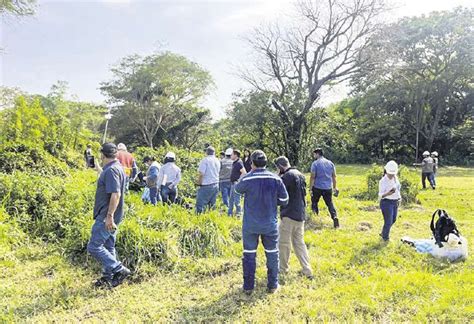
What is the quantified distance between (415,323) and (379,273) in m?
1.25

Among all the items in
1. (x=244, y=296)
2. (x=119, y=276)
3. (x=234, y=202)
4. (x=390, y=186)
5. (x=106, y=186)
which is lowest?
(x=244, y=296)

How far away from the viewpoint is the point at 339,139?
17047 millimetres

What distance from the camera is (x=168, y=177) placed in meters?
7.95

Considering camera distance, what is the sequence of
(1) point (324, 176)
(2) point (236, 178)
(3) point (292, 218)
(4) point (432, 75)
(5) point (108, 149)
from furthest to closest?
(4) point (432, 75) → (2) point (236, 178) → (1) point (324, 176) → (3) point (292, 218) → (5) point (108, 149)

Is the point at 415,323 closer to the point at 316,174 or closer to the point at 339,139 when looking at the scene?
the point at 316,174

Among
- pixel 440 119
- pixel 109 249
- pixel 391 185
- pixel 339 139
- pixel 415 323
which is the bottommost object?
pixel 415 323

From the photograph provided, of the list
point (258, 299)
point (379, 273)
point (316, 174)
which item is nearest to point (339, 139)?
point (316, 174)

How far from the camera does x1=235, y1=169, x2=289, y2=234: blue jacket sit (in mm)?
4195

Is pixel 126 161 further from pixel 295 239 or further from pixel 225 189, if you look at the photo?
pixel 295 239

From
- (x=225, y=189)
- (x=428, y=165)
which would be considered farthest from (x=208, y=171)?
(x=428, y=165)

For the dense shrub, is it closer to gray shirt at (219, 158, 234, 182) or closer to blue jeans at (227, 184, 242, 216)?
gray shirt at (219, 158, 234, 182)

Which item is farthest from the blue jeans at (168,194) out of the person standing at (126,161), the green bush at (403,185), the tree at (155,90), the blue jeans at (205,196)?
the tree at (155,90)

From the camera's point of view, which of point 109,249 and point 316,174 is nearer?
point 109,249

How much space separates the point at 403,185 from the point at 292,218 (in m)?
7.55
